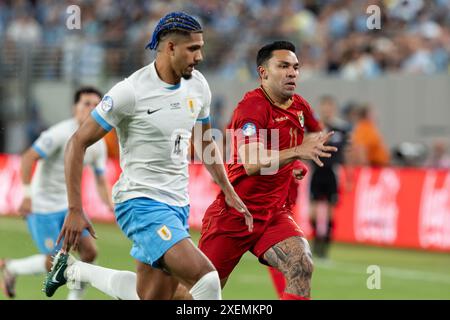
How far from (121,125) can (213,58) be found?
16843 mm

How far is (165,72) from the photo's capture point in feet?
27.1

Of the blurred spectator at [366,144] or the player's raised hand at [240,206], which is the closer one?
the player's raised hand at [240,206]

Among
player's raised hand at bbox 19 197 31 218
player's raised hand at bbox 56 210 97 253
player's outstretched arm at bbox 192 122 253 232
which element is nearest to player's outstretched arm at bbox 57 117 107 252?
player's raised hand at bbox 56 210 97 253

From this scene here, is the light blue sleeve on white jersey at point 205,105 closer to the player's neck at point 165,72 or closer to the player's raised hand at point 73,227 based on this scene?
the player's neck at point 165,72

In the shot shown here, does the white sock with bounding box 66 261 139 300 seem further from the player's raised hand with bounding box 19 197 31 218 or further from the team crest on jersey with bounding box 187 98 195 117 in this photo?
the player's raised hand with bounding box 19 197 31 218

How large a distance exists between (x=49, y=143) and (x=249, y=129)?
355 cm

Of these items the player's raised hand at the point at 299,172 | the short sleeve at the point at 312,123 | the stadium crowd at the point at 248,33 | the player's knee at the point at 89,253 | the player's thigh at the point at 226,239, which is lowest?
the player's knee at the point at 89,253

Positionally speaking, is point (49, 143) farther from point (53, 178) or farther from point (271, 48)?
point (271, 48)

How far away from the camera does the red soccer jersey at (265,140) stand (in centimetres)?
866

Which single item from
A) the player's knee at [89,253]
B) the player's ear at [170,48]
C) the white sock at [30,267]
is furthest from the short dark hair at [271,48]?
the white sock at [30,267]

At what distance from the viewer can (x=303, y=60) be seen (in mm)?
22734

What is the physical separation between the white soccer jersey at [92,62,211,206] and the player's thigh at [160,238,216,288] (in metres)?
0.47

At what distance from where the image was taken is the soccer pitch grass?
13.2 metres

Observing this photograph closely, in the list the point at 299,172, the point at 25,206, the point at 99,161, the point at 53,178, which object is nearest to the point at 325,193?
the point at 99,161
